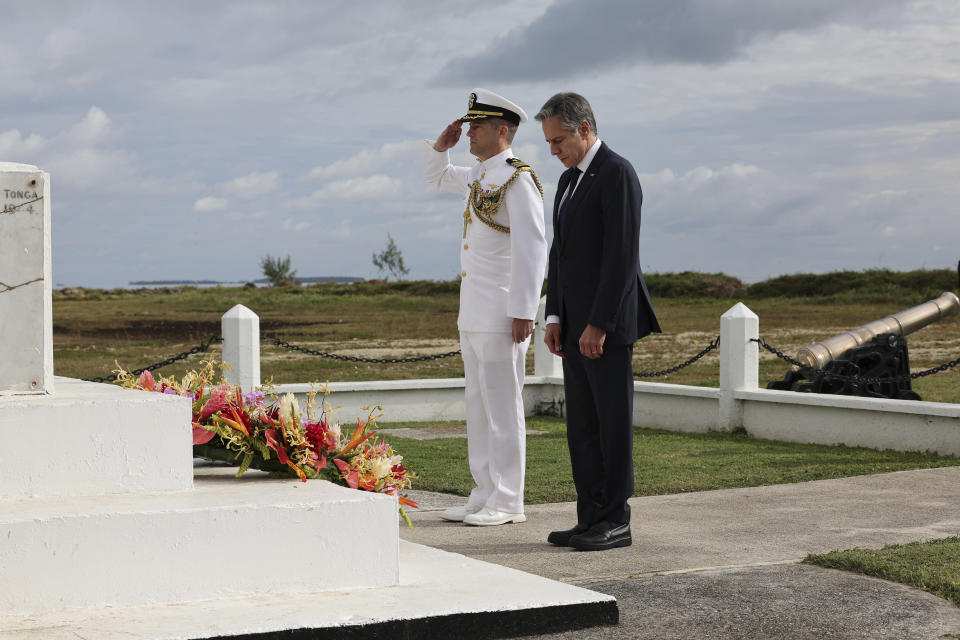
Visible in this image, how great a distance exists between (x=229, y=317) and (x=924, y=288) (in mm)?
34239

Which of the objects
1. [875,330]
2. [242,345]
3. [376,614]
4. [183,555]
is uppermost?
[875,330]

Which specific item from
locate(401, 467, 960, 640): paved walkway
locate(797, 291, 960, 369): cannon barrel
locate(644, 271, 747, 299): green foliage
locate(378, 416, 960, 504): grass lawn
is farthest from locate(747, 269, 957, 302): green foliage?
locate(401, 467, 960, 640): paved walkway

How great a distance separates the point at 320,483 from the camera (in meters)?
4.38

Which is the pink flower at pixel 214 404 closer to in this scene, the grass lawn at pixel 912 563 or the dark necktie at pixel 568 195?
the dark necktie at pixel 568 195

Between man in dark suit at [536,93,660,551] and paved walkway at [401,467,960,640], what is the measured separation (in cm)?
31

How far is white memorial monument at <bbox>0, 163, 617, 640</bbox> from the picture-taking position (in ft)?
12.0

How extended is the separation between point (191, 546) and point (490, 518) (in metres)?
2.62

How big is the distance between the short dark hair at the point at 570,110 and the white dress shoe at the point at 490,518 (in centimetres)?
204

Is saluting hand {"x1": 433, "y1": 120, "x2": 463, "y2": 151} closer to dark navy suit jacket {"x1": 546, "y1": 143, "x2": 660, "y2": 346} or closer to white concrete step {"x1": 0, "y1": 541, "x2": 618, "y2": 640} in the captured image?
dark navy suit jacket {"x1": 546, "y1": 143, "x2": 660, "y2": 346}

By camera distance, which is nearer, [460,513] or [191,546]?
[191,546]

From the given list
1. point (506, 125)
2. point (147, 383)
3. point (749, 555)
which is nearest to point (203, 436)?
point (147, 383)

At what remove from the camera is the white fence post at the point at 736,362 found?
36.7 ft

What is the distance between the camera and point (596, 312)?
17.7 ft

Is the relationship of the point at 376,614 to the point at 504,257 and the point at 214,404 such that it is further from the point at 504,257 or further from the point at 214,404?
the point at 504,257
